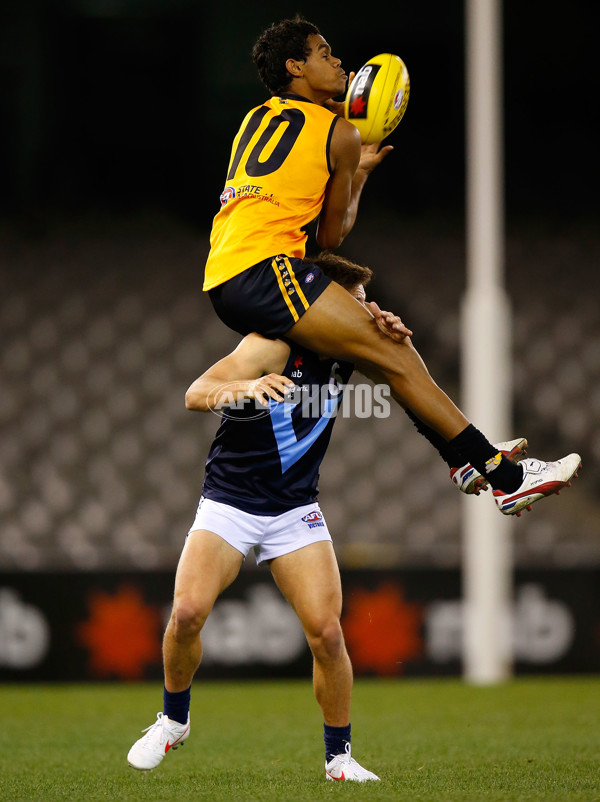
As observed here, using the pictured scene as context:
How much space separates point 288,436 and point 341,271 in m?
0.58

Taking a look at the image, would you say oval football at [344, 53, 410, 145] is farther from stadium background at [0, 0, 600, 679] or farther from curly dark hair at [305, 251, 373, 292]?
stadium background at [0, 0, 600, 679]

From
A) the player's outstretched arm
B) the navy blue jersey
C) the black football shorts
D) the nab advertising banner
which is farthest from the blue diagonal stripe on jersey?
the nab advertising banner

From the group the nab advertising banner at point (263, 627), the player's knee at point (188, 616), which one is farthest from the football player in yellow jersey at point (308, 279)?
the nab advertising banner at point (263, 627)

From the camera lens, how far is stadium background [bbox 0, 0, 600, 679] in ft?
28.8

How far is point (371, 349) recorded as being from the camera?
3650 mm

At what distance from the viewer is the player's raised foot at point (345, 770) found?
11.9ft

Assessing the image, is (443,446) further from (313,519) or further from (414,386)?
(313,519)

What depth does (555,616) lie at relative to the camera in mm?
7094

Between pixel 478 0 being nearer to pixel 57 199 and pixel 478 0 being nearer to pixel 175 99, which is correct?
pixel 175 99

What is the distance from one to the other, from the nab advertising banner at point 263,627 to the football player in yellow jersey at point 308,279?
3392 mm

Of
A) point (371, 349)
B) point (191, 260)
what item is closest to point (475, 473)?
point (371, 349)

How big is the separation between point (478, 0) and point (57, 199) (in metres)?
4.05

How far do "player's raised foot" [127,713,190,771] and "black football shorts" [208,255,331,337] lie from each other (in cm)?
127

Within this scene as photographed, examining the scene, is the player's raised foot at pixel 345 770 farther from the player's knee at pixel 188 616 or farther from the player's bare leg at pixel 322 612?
the player's knee at pixel 188 616
